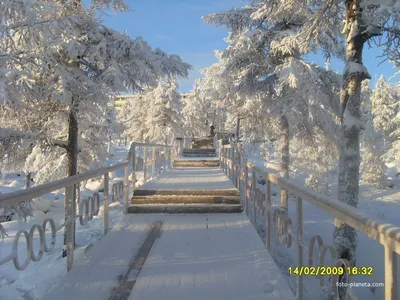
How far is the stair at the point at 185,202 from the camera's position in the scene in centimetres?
632

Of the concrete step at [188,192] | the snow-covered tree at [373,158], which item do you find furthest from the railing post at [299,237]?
the snow-covered tree at [373,158]

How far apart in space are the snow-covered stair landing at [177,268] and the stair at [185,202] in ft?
3.22

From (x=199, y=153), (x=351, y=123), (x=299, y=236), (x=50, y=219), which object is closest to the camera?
(x=299, y=236)

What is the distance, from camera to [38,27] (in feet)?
19.1

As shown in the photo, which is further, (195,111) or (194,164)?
(195,111)

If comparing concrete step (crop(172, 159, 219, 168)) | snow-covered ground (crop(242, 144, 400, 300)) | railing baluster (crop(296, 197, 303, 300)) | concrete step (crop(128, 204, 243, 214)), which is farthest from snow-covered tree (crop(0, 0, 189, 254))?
concrete step (crop(172, 159, 219, 168))

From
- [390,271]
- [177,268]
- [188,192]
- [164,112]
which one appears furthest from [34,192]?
[164,112]

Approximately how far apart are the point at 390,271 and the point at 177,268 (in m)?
2.59

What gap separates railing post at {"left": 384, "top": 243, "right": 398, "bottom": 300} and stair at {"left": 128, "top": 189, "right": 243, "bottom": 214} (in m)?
4.77

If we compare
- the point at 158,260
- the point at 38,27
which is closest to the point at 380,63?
the point at 158,260

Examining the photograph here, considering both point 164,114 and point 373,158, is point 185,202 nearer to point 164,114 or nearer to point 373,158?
point 164,114

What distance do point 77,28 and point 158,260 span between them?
731 centimetres

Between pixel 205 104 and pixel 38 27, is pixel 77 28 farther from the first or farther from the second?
pixel 205 104

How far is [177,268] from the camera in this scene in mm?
3684
